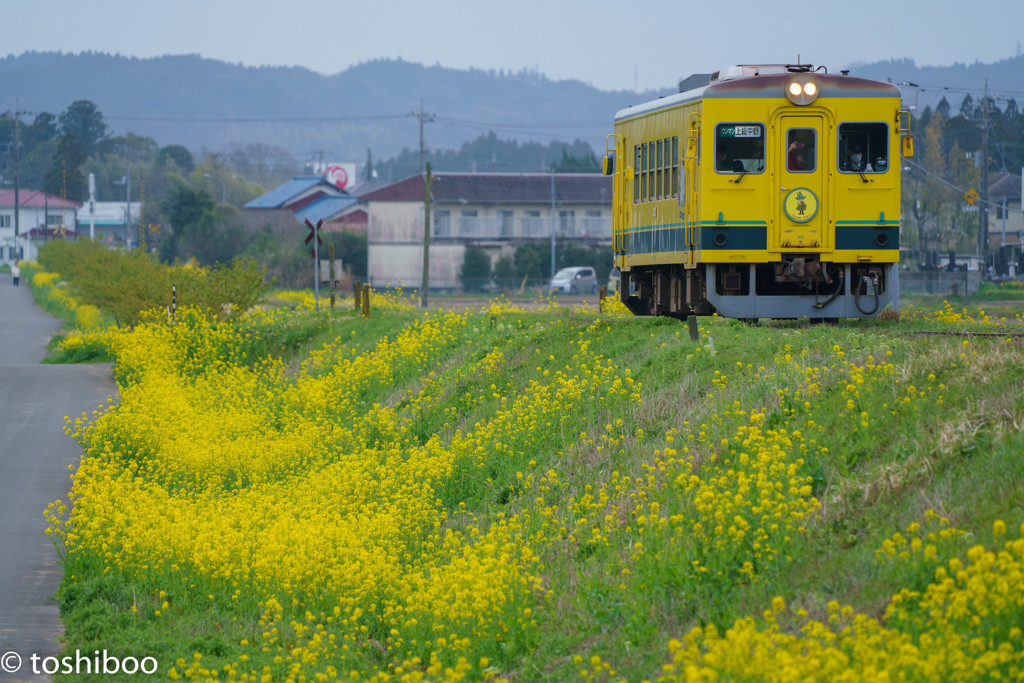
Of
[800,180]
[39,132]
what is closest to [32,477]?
[800,180]

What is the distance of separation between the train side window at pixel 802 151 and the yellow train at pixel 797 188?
0.01 meters

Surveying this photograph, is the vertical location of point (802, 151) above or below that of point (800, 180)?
above

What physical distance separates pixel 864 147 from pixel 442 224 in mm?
50359

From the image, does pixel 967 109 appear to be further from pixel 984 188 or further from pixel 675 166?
pixel 675 166

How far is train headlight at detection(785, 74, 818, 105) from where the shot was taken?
45.5 ft

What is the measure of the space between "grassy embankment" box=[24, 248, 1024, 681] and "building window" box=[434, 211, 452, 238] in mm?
49322

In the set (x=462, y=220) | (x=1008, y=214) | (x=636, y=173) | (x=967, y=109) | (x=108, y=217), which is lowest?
(x=636, y=173)

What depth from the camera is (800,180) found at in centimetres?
1402

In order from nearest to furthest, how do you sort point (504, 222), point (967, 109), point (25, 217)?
1. point (504, 222)
2. point (967, 109)
3. point (25, 217)

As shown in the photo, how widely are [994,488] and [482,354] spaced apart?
1105 centimetres

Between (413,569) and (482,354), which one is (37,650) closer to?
(413,569)

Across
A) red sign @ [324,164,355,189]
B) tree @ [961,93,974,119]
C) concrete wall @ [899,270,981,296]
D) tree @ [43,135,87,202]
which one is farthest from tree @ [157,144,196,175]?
concrete wall @ [899,270,981,296]

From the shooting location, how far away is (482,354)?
55.9 ft

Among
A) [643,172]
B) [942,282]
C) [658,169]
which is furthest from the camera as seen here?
[942,282]
